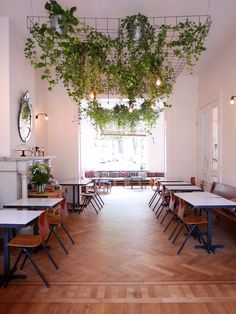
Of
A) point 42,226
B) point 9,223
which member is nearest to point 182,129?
point 42,226

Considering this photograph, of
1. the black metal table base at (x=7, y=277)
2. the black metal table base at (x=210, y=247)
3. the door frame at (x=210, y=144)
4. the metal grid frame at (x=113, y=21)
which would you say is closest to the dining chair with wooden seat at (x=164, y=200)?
the door frame at (x=210, y=144)

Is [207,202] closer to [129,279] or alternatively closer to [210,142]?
[129,279]

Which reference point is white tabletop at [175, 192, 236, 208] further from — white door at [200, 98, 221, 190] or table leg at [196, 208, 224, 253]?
white door at [200, 98, 221, 190]

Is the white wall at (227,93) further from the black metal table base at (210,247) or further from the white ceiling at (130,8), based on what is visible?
the black metal table base at (210,247)

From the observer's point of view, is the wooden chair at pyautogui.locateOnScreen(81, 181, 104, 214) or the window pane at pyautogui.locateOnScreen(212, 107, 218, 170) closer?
the window pane at pyautogui.locateOnScreen(212, 107, 218, 170)

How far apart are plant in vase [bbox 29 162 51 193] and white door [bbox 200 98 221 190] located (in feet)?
12.7

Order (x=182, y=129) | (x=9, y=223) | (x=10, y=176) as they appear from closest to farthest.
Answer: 1. (x=9, y=223)
2. (x=10, y=176)
3. (x=182, y=129)

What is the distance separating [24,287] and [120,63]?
312 cm

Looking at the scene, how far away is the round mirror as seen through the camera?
17.4 ft

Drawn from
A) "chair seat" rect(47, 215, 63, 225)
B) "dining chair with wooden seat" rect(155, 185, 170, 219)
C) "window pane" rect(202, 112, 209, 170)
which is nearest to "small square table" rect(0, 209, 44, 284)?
"chair seat" rect(47, 215, 63, 225)

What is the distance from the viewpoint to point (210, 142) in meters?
7.34

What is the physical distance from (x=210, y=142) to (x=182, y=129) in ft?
3.89

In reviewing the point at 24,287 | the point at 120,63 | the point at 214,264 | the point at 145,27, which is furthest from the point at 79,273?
the point at 145,27

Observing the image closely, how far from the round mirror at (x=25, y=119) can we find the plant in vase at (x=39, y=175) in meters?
0.64
